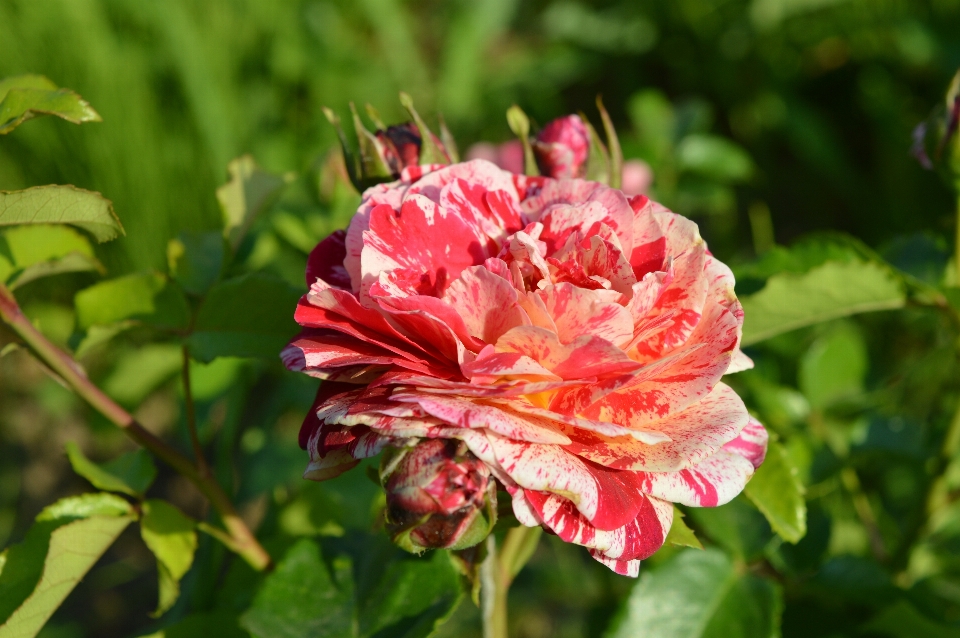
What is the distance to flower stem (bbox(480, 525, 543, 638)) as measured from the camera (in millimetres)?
516

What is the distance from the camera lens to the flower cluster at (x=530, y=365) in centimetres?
37

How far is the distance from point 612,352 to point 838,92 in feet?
7.23

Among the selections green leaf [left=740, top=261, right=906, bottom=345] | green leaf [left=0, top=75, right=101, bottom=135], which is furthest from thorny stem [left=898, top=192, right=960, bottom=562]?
green leaf [left=0, top=75, right=101, bottom=135]

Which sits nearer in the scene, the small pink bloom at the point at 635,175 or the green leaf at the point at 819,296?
the green leaf at the point at 819,296

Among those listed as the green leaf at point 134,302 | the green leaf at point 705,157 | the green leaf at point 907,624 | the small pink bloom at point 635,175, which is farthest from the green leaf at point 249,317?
the green leaf at point 705,157

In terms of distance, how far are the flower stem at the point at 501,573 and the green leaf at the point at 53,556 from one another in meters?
0.25

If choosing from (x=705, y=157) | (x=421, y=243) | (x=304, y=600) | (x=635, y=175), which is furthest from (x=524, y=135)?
(x=705, y=157)

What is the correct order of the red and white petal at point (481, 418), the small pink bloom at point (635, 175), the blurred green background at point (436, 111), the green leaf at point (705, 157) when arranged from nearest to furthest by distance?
the red and white petal at point (481, 418) → the small pink bloom at point (635, 175) → the green leaf at point (705, 157) → the blurred green background at point (436, 111)

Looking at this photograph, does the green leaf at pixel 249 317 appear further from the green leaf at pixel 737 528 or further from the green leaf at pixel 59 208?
the green leaf at pixel 737 528

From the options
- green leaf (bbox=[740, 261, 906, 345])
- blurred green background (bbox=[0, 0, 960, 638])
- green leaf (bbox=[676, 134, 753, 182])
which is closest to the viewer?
green leaf (bbox=[740, 261, 906, 345])

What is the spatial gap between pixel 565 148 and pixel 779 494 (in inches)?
10.6

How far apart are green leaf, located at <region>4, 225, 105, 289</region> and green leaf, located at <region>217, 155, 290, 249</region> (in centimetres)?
10

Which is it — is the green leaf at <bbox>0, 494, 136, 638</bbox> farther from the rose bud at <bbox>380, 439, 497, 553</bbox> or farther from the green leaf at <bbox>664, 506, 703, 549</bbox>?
the green leaf at <bbox>664, 506, 703, 549</bbox>

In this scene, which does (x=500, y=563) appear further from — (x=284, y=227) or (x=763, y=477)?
(x=284, y=227)
